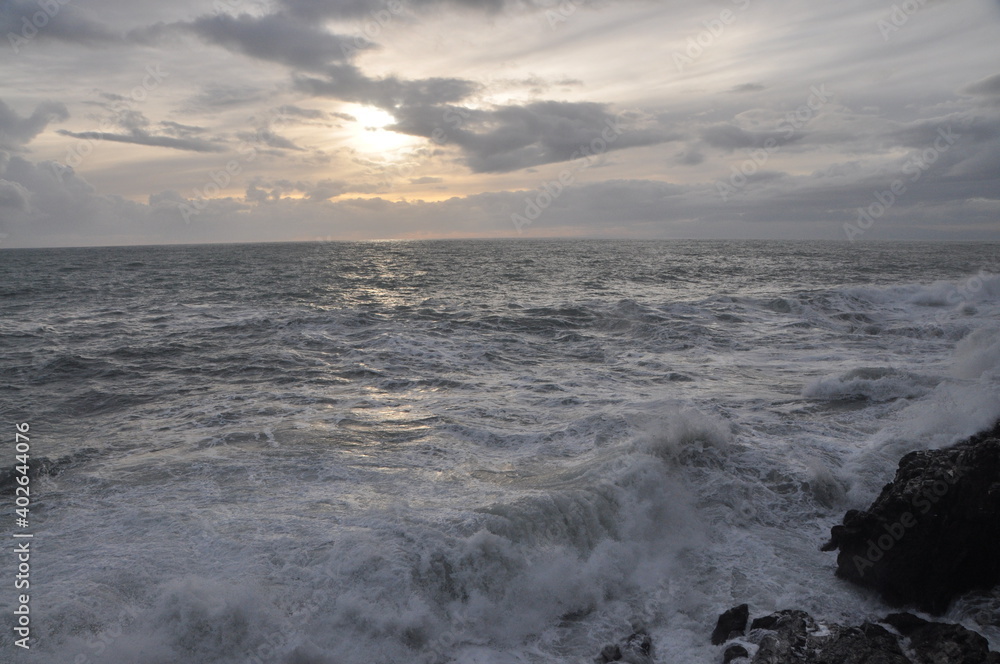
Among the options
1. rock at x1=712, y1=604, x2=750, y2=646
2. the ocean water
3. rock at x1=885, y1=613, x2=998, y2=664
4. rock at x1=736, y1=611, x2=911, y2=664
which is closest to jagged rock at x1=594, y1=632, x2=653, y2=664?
the ocean water

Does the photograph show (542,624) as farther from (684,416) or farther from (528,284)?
(528,284)

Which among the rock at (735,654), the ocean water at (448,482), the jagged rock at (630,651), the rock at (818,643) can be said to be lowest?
the jagged rock at (630,651)

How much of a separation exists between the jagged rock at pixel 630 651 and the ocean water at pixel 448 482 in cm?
15

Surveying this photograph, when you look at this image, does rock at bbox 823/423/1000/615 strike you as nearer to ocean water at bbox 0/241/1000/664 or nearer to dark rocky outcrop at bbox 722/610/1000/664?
ocean water at bbox 0/241/1000/664

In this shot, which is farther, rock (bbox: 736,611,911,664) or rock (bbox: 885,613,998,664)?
rock (bbox: 736,611,911,664)

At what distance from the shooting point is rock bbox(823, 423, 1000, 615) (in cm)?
620

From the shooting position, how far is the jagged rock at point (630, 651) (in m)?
5.64

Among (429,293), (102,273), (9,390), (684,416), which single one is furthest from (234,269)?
(684,416)

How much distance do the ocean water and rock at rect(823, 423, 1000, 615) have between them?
0.29 m

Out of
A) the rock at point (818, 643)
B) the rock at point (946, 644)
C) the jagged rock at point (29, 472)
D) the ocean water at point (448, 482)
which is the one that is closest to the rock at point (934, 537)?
the ocean water at point (448, 482)

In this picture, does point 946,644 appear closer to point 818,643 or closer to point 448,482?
point 818,643

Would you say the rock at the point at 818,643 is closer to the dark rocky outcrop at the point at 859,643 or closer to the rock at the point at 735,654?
the dark rocky outcrop at the point at 859,643

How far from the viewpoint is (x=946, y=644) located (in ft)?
17.0

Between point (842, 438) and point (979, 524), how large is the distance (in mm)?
4339
